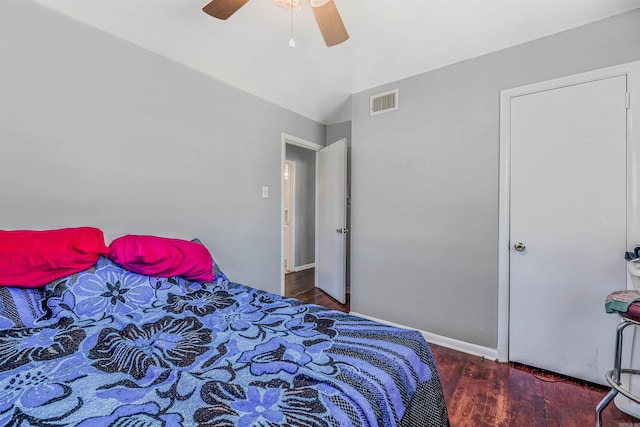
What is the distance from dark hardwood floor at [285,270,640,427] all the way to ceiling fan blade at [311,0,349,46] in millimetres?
2375

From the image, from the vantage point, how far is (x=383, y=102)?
282 cm

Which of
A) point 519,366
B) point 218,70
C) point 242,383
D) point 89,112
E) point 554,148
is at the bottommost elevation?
point 519,366

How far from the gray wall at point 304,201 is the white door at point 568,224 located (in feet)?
11.6

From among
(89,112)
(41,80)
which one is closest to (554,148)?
(89,112)

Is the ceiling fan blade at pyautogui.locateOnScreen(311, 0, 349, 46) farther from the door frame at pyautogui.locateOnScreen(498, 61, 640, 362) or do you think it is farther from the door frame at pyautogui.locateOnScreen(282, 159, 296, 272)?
the door frame at pyautogui.locateOnScreen(282, 159, 296, 272)

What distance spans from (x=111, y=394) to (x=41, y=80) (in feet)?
6.10

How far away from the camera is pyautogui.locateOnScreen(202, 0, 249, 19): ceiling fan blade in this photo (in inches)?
58.6

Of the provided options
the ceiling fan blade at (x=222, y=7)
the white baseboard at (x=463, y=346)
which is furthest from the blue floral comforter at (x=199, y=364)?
the ceiling fan blade at (x=222, y=7)

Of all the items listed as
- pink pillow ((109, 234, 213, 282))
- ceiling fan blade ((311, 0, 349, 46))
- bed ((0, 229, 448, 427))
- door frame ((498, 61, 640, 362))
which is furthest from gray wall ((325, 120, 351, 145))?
bed ((0, 229, 448, 427))

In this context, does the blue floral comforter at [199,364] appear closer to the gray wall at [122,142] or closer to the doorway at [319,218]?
the gray wall at [122,142]

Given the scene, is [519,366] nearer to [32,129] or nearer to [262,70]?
[262,70]

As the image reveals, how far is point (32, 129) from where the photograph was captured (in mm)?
1597

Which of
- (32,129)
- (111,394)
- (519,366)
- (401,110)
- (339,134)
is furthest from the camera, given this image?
(339,134)

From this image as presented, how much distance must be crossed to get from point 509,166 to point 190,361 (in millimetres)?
2464
